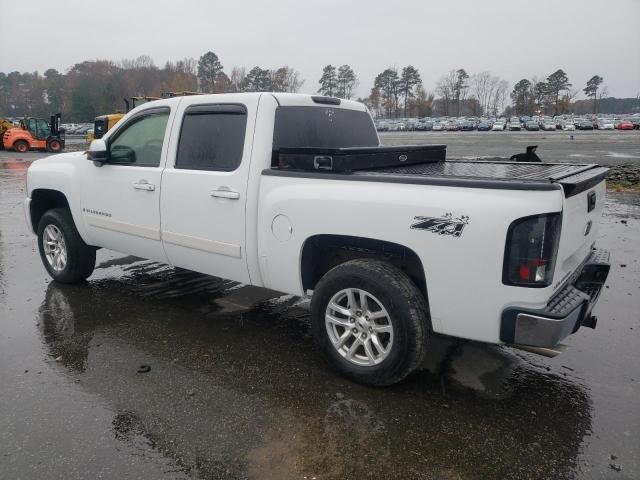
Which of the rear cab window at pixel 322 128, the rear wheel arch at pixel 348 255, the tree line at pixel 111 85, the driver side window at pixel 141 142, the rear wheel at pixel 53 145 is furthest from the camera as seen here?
the tree line at pixel 111 85

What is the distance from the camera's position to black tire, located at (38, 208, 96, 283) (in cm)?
557

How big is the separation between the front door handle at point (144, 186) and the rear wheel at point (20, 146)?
103 ft

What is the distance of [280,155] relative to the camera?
12.9 ft

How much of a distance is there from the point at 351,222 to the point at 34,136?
34145 mm


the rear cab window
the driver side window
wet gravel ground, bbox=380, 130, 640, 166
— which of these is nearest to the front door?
the driver side window

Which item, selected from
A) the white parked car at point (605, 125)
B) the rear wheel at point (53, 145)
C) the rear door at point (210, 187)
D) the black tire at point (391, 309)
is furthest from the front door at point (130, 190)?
the white parked car at point (605, 125)

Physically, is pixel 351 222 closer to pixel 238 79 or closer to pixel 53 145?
pixel 53 145

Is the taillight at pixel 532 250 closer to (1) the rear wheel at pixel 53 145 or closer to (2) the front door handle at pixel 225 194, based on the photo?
(2) the front door handle at pixel 225 194

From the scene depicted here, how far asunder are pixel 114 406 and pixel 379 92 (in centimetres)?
13125

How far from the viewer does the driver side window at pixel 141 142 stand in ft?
15.7

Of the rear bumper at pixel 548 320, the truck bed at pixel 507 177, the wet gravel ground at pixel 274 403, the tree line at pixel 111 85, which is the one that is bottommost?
the wet gravel ground at pixel 274 403

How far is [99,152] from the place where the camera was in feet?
16.5

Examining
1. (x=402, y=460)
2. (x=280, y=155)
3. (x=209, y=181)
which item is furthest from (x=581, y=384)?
(x=209, y=181)

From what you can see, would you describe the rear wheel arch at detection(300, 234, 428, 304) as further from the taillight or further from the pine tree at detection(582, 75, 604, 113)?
the pine tree at detection(582, 75, 604, 113)
